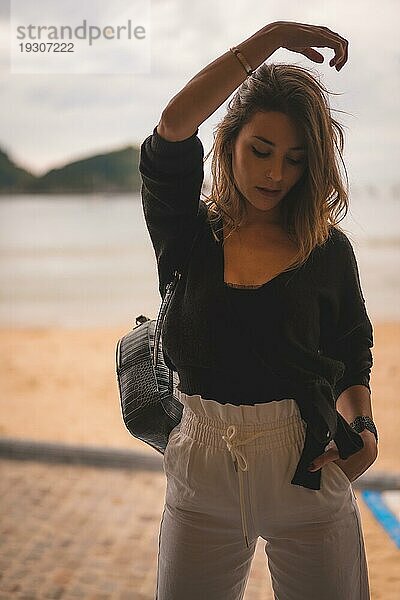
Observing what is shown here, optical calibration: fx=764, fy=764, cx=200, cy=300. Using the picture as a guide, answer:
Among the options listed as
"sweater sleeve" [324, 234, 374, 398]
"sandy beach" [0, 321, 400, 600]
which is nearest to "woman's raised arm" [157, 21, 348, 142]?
"sweater sleeve" [324, 234, 374, 398]

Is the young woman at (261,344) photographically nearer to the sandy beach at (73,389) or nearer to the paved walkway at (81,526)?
the paved walkway at (81,526)

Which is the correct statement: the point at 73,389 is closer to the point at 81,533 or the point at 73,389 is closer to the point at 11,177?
the point at 81,533

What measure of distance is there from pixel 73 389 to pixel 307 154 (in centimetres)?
188

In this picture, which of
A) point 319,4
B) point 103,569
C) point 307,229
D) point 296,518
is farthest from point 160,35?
point 103,569

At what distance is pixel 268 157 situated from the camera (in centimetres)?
108

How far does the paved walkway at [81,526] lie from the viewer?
6.45 feet

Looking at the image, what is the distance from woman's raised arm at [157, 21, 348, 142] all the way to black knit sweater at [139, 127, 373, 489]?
0.09ft

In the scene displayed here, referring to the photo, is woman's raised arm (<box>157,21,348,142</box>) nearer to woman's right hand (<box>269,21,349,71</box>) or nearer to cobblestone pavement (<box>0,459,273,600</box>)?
woman's right hand (<box>269,21,349,71</box>)

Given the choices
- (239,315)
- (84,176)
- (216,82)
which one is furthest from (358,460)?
(84,176)

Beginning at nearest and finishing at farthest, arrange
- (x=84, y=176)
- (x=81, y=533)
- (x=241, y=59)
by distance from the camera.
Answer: (x=241, y=59) → (x=84, y=176) → (x=81, y=533)

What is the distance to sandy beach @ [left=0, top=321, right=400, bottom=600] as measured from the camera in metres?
2.46

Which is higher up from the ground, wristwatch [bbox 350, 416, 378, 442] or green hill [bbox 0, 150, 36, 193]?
green hill [bbox 0, 150, 36, 193]

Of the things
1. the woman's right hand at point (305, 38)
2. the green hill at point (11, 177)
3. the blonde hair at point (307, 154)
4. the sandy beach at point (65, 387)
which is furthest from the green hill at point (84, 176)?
the woman's right hand at point (305, 38)

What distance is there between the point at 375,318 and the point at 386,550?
634mm
